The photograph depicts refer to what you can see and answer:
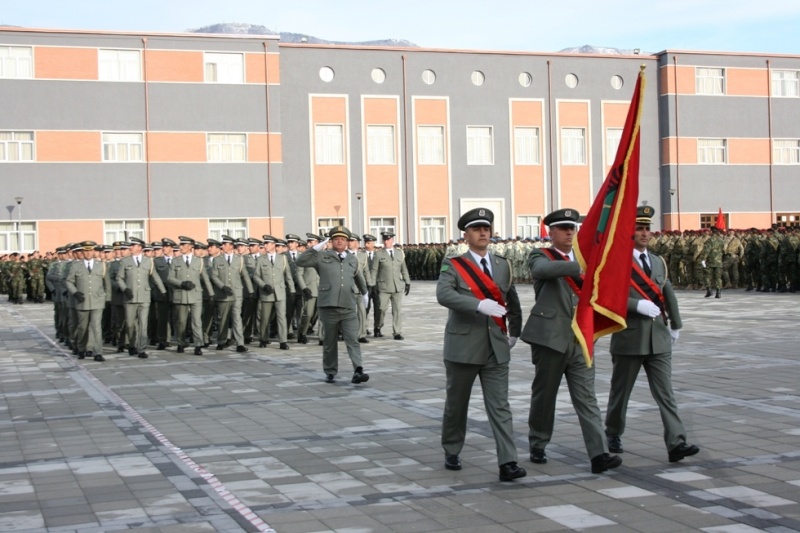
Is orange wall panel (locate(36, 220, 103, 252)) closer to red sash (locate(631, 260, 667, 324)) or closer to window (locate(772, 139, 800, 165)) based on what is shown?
window (locate(772, 139, 800, 165))

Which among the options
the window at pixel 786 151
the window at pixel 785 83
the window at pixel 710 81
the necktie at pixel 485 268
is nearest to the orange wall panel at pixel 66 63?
the window at pixel 710 81

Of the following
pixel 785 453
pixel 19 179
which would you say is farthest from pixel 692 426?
pixel 19 179

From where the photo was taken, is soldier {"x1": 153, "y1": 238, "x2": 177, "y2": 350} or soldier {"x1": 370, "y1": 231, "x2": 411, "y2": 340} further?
soldier {"x1": 370, "y1": 231, "x2": 411, "y2": 340}

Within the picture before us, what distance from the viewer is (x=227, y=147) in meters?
44.2

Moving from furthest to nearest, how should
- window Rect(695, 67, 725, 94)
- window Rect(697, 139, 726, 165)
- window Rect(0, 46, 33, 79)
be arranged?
window Rect(695, 67, 725, 94)
window Rect(697, 139, 726, 165)
window Rect(0, 46, 33, 79)

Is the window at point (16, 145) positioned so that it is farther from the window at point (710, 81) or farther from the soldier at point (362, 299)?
the window at point (710, 81)

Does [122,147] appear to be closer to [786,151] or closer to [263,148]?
[263,148]

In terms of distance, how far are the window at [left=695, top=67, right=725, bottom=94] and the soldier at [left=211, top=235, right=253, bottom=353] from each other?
125ft

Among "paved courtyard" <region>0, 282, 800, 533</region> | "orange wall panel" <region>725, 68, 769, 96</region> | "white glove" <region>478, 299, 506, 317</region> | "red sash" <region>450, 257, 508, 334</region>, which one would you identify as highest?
"orange wall panel" <region>725, 68, 769, 96</region>

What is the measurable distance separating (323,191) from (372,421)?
3692 centimetres

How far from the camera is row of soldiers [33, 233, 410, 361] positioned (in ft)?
55.8

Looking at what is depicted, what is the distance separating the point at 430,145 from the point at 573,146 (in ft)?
23.5

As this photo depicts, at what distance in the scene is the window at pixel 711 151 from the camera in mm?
50469

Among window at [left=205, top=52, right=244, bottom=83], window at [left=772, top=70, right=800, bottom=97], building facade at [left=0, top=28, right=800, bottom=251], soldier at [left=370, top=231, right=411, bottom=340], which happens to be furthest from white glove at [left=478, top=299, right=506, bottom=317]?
window at [left=772, top=70, right=800, bottom=97]
